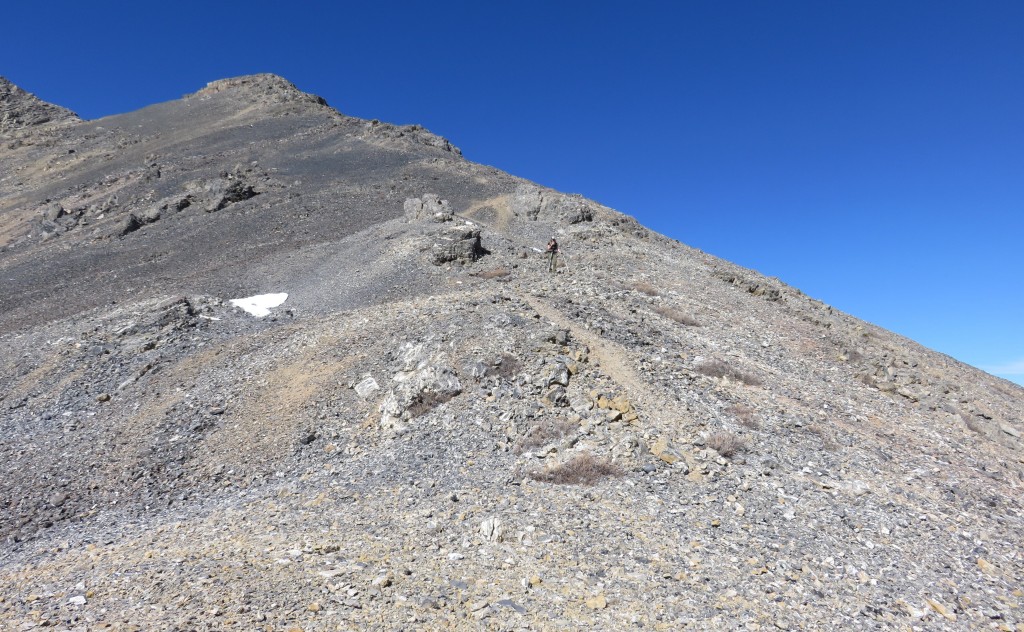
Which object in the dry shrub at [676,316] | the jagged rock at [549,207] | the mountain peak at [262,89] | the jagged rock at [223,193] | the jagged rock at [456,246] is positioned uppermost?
the mountain peak at [262,89]

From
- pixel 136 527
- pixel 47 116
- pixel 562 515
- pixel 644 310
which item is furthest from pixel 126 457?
pixel 47 116

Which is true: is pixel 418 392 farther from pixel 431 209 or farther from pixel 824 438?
pixel 431 209

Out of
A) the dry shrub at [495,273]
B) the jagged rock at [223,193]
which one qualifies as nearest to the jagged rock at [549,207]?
the dry shrub at [495,273]

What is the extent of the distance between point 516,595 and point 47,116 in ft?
324

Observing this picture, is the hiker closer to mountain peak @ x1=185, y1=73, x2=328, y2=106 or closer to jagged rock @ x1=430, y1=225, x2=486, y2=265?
jagged rock @ x1=430, y1=225, x2=486, y2=265

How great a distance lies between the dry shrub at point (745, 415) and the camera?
13555 mm

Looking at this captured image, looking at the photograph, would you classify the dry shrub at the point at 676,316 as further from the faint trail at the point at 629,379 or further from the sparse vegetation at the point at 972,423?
the sparse vegetation at the point at 972,423

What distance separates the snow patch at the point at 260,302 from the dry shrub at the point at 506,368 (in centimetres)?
1265

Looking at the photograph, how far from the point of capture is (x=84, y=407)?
55.5 ft

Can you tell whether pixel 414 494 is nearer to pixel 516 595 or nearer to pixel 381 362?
pixel 516 595

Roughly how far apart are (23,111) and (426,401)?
94463 millimetres

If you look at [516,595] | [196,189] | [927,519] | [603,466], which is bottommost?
[516,595]

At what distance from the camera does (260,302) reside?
24.7 meters

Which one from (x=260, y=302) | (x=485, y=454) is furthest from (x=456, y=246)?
(x=485, y=454)
